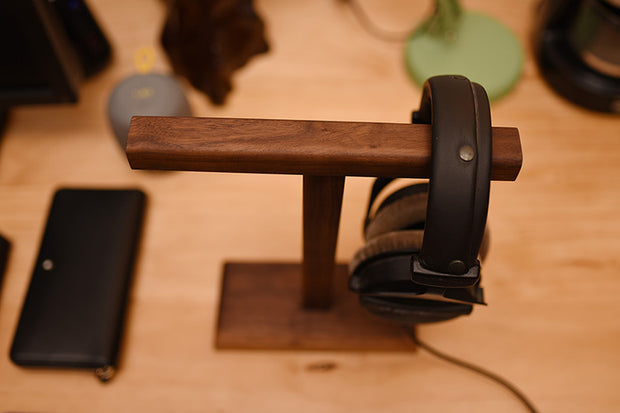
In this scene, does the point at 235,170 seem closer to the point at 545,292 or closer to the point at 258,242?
the point at 258,242

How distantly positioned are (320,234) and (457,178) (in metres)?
0.18

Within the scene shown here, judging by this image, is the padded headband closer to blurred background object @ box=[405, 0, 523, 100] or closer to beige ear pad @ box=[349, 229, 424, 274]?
beige ear pad @ box=[349, 229, 424, 274]

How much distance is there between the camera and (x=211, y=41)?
28.8 inches

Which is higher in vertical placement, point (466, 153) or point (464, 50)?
point (466, 153)

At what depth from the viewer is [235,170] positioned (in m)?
0.36

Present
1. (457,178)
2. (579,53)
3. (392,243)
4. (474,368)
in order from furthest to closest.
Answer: (579,53)
(474,368)
(392,243)
(457,178)

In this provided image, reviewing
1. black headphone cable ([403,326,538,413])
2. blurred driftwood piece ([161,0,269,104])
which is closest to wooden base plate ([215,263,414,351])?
black headphone cable ([403,326,538,413])

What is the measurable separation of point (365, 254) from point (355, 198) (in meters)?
0.21

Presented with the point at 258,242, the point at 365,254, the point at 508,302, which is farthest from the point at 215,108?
the point at 508,302

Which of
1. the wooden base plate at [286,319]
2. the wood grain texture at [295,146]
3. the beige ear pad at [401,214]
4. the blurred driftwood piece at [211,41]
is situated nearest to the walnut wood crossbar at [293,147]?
the wood grain texture at [295,146]

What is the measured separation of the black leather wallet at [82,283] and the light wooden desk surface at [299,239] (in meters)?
0.03

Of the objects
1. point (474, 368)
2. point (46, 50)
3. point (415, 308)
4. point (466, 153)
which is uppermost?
point (466, 153)

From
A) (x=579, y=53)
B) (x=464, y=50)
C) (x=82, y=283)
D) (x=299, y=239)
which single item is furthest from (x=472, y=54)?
(x=82, y=283)

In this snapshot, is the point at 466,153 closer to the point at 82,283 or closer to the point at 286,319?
the point at 286,319
